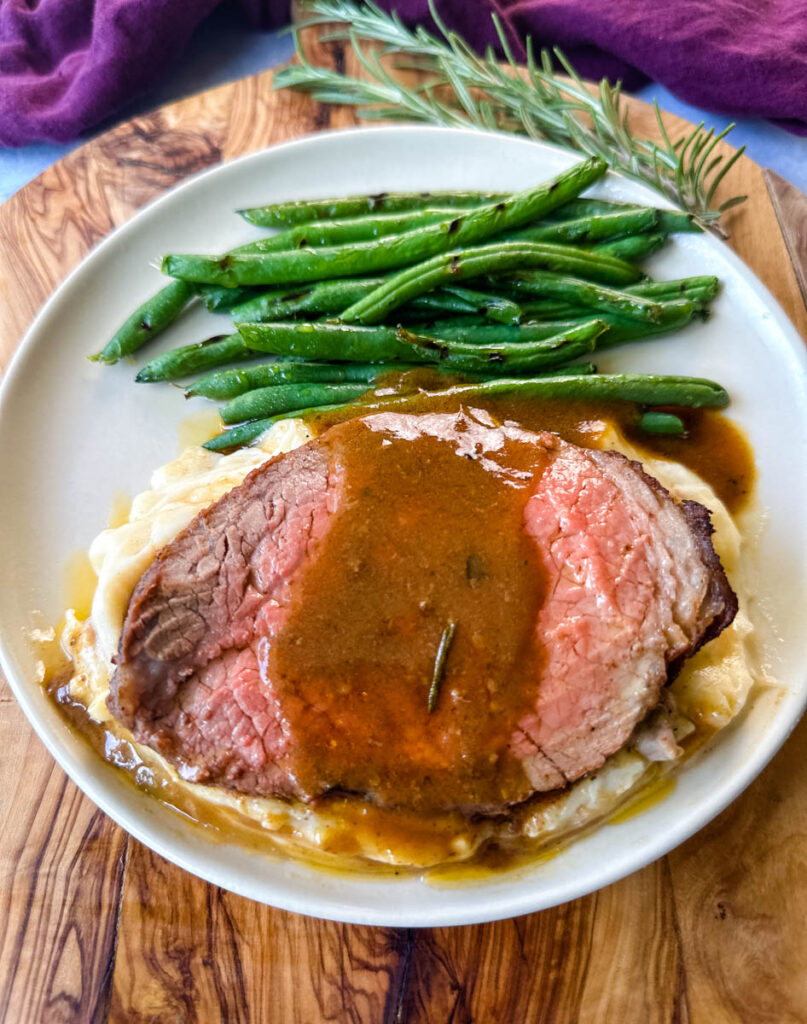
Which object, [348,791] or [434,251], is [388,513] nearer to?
[348,791]

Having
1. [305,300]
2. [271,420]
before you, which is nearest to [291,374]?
[271,420]

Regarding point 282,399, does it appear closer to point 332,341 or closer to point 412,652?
point 332,341

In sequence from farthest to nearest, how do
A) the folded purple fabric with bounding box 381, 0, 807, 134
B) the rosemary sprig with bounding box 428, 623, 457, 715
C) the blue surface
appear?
the blue surface, the folded purple fabric with bounding box 381, 0, 807, 134, the rosemary sprig with bounding box 428, 623, 457, 715

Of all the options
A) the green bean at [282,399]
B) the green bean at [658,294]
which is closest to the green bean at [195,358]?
the green bean at [282,399]

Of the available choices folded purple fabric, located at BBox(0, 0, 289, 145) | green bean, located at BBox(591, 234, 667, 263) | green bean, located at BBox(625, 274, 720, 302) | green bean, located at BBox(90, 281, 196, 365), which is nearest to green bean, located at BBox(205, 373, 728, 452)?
green bean, located at BBox(625, 274, 720, 302)

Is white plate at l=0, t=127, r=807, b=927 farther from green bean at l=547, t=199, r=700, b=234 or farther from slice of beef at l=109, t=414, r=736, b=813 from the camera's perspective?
slice of beef at l=109, t=414, r=736, b=813

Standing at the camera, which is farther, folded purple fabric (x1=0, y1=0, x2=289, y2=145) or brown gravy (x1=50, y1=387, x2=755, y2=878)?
folded purple fabric (x1=0, y1=0, x2=289, y2=145)

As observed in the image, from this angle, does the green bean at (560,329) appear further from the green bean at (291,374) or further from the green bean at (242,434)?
the green bean at (242,434)

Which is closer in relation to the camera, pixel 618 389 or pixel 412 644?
pixel 412 644
